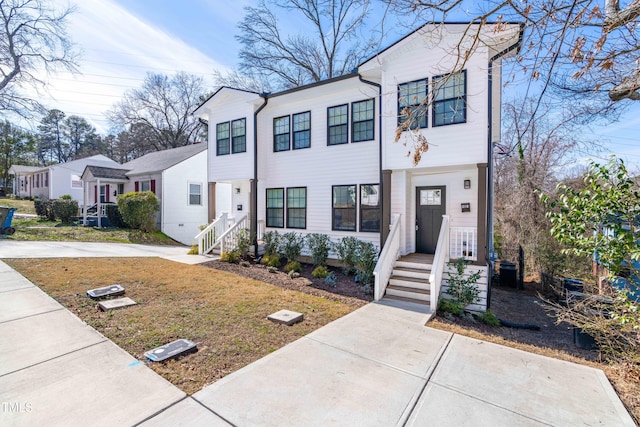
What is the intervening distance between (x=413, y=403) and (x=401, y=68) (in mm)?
7677

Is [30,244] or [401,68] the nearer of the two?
[401,68]

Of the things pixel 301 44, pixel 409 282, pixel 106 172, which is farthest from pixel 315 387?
pixel 301 44

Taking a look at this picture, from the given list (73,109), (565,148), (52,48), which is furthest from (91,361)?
(73,109)

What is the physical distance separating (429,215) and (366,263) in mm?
2527

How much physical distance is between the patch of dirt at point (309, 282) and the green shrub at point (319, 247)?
1.22 feet

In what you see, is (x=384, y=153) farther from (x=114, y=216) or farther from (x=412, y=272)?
(x=114, y=216)

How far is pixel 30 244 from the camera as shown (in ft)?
37.2

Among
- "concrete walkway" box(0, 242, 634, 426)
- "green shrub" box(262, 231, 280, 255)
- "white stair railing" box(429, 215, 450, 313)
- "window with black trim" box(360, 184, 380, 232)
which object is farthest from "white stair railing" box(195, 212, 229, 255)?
"white stair railing" box(429, 215, 450, 313)

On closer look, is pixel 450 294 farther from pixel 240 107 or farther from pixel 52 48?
pixel 52 48

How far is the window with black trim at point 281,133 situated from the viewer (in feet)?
35.5

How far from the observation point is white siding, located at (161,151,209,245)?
56.4 feet

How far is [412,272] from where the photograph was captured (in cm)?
741

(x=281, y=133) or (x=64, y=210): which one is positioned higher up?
(x=281, y=133)

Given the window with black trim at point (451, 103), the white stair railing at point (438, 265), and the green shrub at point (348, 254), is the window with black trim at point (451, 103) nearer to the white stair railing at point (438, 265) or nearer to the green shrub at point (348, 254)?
the white stair railing at point (438, 265)
